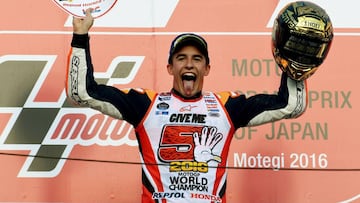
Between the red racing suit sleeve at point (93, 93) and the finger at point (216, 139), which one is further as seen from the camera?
the finger at point (216, 139)

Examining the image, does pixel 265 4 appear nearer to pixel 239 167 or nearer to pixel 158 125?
pixel 239 167

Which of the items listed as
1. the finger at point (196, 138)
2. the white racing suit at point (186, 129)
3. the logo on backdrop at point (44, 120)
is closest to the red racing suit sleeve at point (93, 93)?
the white racing suit at point (186, 129)

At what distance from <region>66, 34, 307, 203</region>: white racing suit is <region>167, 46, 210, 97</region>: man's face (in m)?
0.04

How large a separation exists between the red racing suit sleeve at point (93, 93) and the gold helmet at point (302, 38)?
0.39 metres

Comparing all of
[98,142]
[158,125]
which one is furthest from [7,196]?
[158,125]

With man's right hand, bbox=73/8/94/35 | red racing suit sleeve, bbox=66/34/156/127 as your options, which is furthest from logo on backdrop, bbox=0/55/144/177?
man's right hand, bbox=73/8/94/35

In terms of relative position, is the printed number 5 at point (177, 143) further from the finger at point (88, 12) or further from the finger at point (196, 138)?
the finger at point (88, 12)

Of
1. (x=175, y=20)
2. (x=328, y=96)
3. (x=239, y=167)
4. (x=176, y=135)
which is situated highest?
(x=175, y=20)

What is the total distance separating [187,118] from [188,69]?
0.13m

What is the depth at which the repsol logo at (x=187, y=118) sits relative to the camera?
6.41ft

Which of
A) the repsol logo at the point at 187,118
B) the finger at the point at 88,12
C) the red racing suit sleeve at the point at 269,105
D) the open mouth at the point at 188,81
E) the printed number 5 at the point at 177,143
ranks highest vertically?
the finger at the point at 88,12

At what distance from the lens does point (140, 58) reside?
8.23ft

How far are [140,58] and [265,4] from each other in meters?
0.48

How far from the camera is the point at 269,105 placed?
1962 millimetres
